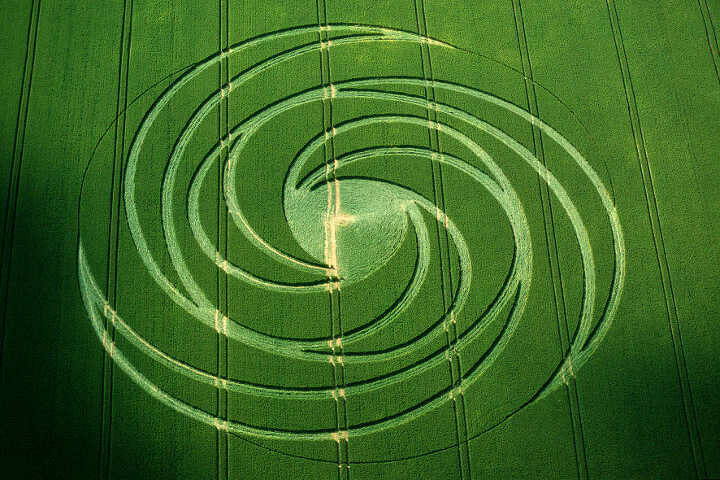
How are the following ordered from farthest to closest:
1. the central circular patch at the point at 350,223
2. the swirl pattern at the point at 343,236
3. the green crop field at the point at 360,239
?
the central circular patch at the point at 350,223, the swirl pattern at the point at 343,236, the green crop field at the point at 360,239

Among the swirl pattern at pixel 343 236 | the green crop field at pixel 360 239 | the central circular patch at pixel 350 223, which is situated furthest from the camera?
the central circular patch at pixel 350 223

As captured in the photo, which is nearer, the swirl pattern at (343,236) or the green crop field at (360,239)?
the green crop field at (360,239)

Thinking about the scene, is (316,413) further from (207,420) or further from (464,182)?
(464,182)

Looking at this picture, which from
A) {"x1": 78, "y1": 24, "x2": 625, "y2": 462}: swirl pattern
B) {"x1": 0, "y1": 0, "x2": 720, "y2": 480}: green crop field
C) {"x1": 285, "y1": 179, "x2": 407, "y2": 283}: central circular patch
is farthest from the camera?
{"x1": 285, "y1": 179, "x2": 407, "y2": 283}: central circular patch

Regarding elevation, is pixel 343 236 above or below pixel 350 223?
below
